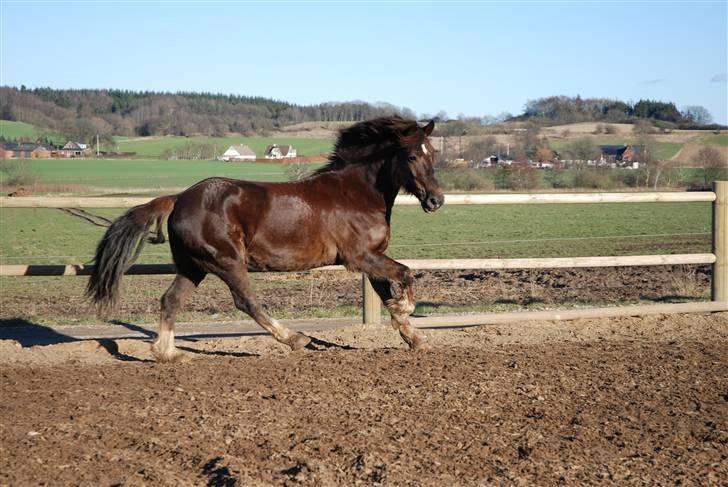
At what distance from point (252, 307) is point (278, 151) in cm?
8290

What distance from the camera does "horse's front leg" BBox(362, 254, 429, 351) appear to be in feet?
24.7

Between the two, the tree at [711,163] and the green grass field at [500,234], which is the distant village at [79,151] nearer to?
the tree at [711,163]

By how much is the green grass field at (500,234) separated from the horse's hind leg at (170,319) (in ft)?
30.9

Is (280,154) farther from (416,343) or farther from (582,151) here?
(416,343)

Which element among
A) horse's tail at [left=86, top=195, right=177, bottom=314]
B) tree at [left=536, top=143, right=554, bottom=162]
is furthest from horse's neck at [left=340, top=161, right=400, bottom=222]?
tree at [left=536, top=143, right=554, bottom=162]

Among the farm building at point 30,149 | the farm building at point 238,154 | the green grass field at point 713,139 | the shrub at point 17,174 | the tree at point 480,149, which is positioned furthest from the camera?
the farm building at point 238,154

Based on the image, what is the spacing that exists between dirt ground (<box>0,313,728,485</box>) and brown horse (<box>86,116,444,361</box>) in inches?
22.8

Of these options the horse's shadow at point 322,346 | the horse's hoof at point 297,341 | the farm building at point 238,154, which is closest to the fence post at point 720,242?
the horse's shadow at point 322,346

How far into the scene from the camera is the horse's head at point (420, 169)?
7.54 meters

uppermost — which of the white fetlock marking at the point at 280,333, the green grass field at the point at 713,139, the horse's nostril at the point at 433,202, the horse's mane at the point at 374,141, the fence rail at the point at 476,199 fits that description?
the green grass field at the point at 713,139

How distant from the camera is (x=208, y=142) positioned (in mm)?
98188

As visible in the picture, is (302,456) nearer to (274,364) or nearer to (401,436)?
(401,436)

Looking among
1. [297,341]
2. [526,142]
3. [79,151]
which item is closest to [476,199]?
[297,341]

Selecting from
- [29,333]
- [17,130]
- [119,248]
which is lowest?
[29,333]
